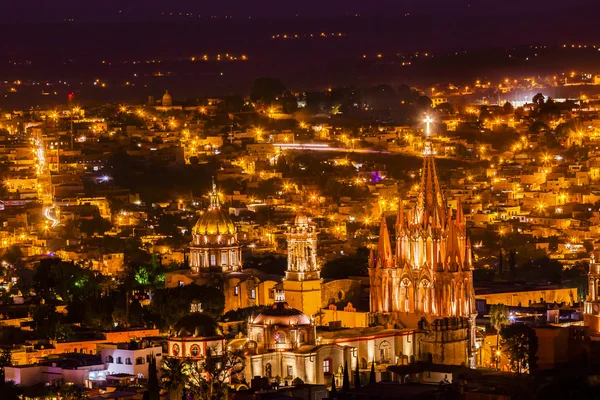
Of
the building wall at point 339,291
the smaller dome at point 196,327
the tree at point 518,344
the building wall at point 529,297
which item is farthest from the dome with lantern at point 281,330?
the building wall at point 529,297

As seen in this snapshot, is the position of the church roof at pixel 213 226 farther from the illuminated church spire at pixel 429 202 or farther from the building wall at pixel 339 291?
the illuminated church spire at pixel 429 202

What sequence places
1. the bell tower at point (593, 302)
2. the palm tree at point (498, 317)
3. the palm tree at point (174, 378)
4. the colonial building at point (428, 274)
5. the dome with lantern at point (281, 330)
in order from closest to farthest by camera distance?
the palm tree at point (174, 378) < the dome with lantern at point (281, 330) < the bell tower at point (593, 302) < the colonial building at point (428, 274) < the palm tree at point (498, 317)

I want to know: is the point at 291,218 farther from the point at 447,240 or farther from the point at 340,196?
the point at 447,240

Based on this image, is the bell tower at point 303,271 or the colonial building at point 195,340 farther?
the bell tower at point 303,271

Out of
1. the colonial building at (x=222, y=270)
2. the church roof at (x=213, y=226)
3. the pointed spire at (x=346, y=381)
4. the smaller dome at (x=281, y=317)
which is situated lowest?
the pointed spire at (x=346, y=381)

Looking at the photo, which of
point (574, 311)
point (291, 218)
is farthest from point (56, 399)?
point (291, 218)

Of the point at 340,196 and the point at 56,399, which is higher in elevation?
the point at 340,196

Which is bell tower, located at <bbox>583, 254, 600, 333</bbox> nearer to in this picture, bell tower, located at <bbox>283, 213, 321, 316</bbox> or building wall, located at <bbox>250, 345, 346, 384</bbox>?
building wall, located at <bbox>250, 345, 346, 384</bbox>
